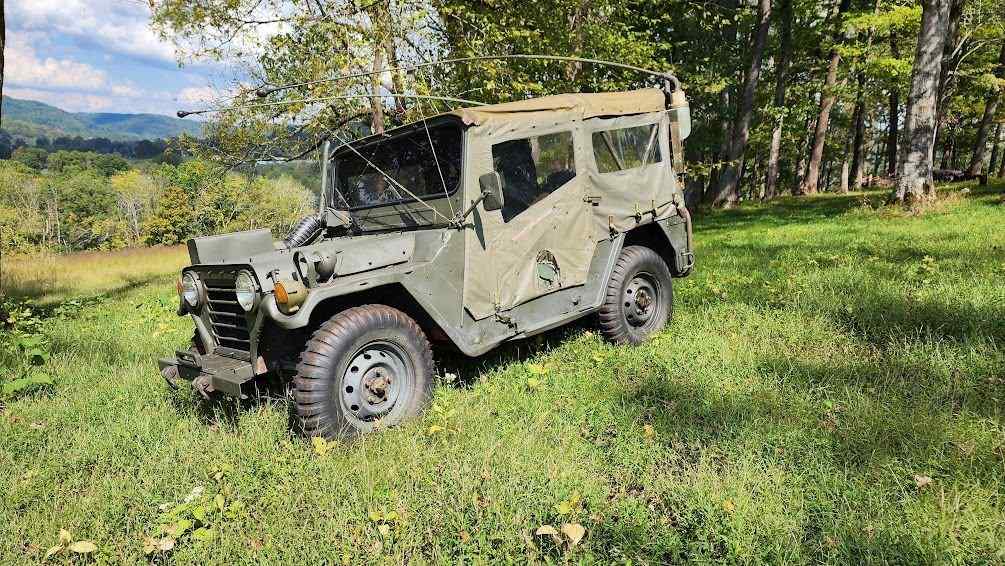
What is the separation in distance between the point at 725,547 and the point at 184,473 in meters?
3.02

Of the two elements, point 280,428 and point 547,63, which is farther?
point 547,63

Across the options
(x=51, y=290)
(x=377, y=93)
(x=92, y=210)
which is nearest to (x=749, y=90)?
(x=377, y=93)

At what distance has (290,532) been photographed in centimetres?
272

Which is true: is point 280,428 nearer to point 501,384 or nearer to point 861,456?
point 501,384

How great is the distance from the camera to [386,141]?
4.70 meters

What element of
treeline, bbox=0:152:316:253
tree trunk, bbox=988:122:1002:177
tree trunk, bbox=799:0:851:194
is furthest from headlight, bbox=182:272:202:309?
treeline, bbox=0:152:316:253

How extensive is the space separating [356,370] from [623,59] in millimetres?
11277

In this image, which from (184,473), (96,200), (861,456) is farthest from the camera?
(96,200)

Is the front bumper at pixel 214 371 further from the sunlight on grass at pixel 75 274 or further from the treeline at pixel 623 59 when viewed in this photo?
the sunlight on grass at pixel 75 274

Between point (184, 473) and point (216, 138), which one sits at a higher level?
point (216, 138)

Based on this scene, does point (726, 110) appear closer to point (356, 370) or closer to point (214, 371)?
point (356, 370)

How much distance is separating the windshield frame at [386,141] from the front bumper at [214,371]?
1.76 metres

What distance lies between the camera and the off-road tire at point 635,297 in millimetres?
5129

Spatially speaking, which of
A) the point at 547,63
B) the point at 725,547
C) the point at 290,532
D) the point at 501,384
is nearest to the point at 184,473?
the point at 290,532
